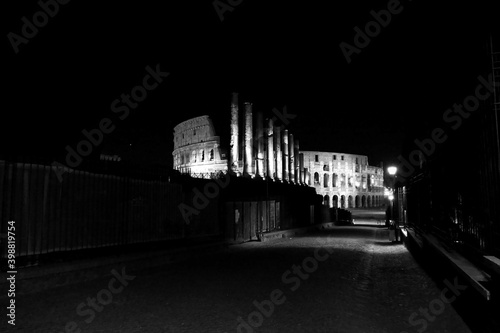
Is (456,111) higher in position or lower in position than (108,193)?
higher

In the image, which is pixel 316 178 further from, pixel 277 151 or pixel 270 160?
pixel 270 160

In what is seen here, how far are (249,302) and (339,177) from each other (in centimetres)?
8457

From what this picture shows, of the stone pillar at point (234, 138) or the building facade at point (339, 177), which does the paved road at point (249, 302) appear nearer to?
the stone pillar at point (234, 138)

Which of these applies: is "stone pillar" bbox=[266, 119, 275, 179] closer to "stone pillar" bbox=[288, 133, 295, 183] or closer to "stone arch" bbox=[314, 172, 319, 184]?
"stone pillar" bbox=[288, 133, 295, 183]

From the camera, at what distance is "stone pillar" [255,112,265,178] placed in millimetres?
46188

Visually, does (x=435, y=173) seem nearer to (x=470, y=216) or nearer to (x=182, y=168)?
(x=470, y=216)

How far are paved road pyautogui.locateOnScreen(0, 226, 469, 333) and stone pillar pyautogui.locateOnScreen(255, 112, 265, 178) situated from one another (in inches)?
1432

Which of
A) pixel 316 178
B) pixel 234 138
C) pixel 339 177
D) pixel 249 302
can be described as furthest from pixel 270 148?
pixel 249 302

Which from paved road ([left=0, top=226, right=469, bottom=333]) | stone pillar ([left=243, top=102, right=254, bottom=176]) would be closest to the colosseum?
stone pillar ([left=243, top=102, right=254, bottom=176])

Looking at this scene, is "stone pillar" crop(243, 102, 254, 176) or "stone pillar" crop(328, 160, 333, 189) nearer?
"stone pillar" crop(243, 102, 254, 176)

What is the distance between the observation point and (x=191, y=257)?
1184 cm

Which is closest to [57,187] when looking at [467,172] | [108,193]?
[108,193]

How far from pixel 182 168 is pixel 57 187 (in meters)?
66.0

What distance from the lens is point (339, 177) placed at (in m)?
87.6
